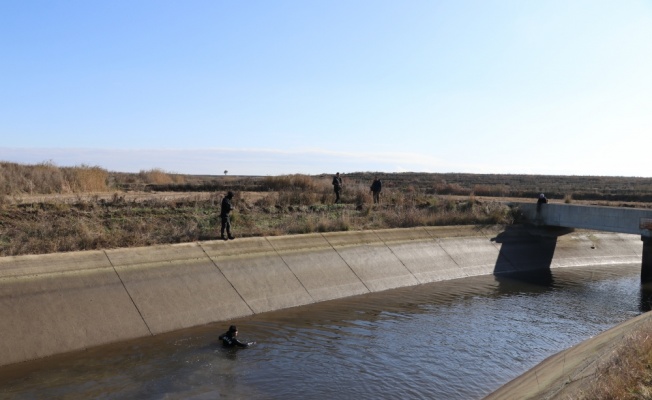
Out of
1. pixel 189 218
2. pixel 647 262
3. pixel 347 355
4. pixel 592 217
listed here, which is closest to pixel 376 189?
pixel 592 217

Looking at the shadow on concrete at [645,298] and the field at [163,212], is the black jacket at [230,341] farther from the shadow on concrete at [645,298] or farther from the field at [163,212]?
the shadow on concrete at [645,298]

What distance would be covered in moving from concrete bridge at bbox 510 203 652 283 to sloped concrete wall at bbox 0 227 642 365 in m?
3.86

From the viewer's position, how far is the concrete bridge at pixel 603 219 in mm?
26844

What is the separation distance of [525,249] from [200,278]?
63.8ft

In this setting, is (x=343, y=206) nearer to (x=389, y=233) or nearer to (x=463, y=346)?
(x=389, y=233)

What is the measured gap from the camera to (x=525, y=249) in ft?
100

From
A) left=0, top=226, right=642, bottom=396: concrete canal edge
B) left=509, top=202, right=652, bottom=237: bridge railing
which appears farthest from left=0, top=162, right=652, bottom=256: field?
left=509, top=202, right=652, bottom=237: bridge railing

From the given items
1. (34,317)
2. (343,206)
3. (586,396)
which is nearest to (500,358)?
(586,396)

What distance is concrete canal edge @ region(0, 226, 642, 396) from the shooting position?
44.3ft

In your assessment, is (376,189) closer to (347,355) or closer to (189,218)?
(189,218)

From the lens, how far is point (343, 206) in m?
30.8

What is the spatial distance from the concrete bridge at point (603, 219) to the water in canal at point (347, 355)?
6.86 m

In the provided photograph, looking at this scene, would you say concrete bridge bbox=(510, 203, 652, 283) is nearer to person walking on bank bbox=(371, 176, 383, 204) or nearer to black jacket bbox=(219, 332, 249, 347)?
person walking on bank bbox=(371, 176, 383, 204)

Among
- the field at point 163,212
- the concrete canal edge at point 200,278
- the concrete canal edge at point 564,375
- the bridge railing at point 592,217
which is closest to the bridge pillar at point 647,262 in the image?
the bridge railing at point 592,217
